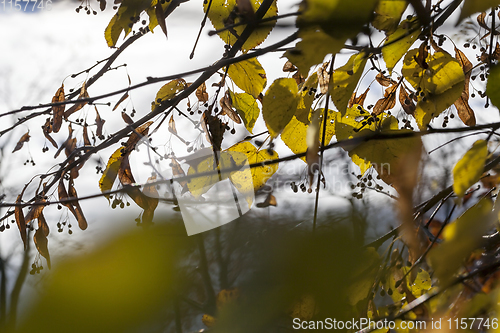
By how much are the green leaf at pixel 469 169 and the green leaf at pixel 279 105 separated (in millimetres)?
130

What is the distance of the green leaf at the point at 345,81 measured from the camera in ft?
0.81

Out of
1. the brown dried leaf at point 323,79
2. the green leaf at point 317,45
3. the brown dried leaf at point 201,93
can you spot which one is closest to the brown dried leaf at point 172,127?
the brown dried leaf at point 201,93

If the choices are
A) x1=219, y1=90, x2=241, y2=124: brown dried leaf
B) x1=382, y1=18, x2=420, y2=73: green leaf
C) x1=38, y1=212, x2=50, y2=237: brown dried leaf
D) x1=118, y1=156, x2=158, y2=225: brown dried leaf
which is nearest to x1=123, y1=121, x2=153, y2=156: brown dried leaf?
x1=118, y1=156, x2=158, y2=225: brown dried leaf

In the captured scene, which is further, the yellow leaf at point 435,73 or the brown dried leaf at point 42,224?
the brown dried leaf at point 42,224

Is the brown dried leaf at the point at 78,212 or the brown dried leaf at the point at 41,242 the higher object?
the brown dried leaf at the point at 78,212

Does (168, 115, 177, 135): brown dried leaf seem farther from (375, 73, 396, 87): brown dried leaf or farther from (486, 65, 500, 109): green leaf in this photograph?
(486, 65, 500, 109): green leaf

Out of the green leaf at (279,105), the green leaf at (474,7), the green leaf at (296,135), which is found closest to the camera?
the green leaf at (474,7)

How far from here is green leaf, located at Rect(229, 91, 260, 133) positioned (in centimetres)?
46

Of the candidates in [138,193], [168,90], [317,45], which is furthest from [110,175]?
[317,45]

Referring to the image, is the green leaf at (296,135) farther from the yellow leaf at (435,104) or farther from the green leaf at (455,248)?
the green leaf at (455,248)

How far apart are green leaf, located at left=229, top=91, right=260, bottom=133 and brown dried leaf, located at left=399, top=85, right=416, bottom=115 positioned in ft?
0.78

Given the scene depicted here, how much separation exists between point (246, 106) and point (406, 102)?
0.84 feet

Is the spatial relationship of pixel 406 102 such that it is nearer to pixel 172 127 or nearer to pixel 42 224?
pixel 172 127

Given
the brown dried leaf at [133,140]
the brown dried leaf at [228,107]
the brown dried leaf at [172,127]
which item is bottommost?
the brown dried leaf at [133,140]
